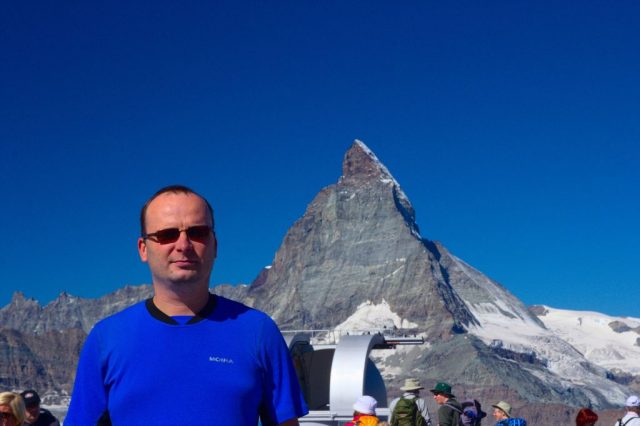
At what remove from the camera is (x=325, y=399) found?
3145cm

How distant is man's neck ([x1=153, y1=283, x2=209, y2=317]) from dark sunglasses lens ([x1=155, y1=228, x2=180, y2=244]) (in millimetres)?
194

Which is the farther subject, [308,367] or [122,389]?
[308,367]

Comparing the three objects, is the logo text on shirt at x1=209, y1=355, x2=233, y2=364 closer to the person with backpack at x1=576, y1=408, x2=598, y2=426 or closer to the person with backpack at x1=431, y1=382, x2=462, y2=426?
the person with backpack at x1=576, y1=408, x2=598, y2=426

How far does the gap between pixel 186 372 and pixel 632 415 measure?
9255 mm

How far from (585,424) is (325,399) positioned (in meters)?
20.1

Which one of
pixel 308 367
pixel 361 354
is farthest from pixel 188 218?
pixel 308 367

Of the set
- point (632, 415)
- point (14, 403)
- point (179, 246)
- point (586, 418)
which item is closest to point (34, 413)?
point (14, 403)

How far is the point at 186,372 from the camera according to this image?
4172mm

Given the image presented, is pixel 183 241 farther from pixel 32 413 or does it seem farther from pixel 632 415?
pixel 632 415

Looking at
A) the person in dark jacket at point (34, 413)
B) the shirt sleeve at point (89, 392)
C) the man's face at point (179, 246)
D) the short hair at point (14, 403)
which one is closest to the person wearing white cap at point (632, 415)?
the person in dark jacket at point (34, 413)

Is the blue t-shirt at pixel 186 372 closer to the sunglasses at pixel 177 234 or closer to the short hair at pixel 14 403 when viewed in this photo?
the sunglasses at pixel 177 234

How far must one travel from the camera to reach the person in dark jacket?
9.25 meters

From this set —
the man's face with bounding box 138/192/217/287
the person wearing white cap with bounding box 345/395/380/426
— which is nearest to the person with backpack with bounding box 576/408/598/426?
the person wearing white cap with bounding box 345/395/380/426

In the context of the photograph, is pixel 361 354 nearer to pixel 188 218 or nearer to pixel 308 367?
pixel 308 367
